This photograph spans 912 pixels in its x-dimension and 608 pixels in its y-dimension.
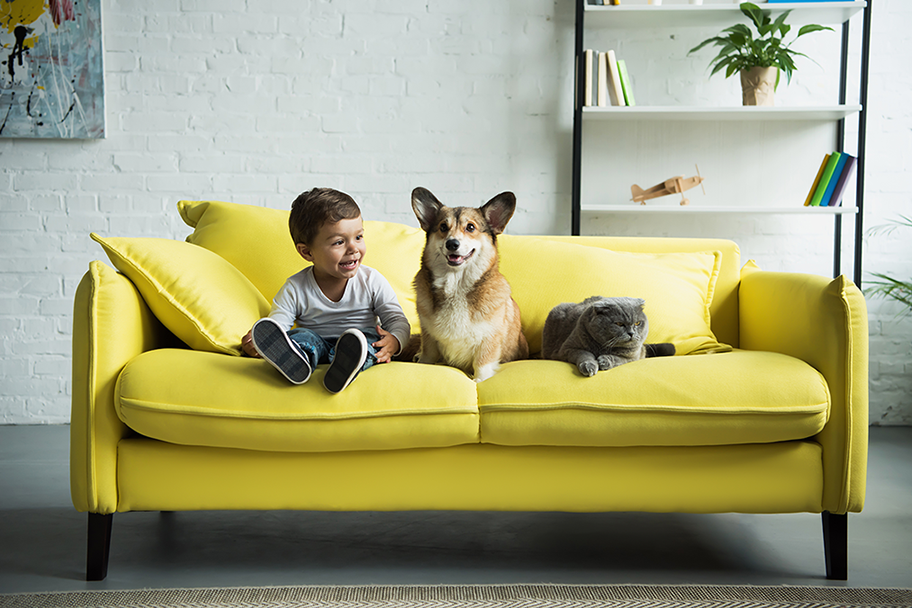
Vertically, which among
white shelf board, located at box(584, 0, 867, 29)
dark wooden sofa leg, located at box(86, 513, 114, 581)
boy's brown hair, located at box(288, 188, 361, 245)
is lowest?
dark wooden sofa leg, located at box(86, 513, 114, 581)

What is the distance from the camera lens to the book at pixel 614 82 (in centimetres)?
292

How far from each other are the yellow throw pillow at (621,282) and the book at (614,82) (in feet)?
3.48

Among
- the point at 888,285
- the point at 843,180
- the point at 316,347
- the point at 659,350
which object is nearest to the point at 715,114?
the point at 843,180

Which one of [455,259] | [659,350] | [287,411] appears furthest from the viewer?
[659,350]

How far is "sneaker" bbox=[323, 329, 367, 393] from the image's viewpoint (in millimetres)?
1428

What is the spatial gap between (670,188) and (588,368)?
1877 millimetres

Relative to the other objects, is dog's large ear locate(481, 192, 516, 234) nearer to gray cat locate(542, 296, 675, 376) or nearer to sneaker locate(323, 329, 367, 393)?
gray cat locate(542, 296, 675, 376)

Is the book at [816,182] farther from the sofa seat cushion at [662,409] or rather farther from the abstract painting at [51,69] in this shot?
the abstract painting at [51,69]

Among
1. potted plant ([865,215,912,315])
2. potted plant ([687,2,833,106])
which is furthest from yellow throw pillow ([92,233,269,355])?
potted plant ([865,215,912,315])

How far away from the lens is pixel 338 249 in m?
1.79

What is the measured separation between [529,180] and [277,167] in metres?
1.26

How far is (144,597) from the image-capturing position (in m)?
1.43

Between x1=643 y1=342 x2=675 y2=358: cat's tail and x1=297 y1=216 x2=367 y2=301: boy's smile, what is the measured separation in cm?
85

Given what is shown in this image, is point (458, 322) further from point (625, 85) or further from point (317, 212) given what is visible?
point (625, 85)
